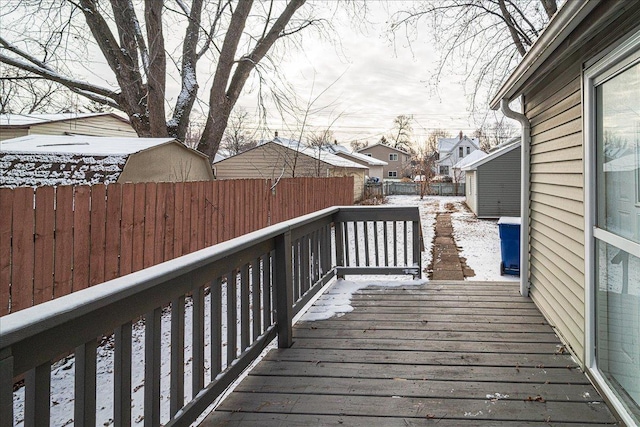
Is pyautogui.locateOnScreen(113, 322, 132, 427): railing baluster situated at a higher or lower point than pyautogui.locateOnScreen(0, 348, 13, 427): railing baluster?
lower

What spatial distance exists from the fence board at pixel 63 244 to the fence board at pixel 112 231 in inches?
15.7

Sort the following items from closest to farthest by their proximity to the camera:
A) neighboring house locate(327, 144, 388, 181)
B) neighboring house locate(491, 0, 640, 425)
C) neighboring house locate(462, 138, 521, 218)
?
1. neighboring house locate(491, 0, 640, 425)
2. neighboring house locate(462, 138, 521, 218)
3. neighboring house locate(327, 144, 388, 181)

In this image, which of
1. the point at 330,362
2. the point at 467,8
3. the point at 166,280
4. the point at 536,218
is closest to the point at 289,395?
the point at 330,362

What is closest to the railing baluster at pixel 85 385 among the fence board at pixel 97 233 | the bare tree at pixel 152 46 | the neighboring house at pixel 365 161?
the fence board at pixel 97 233

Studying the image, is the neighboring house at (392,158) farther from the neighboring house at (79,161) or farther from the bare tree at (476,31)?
the neighboring house at (79,161)

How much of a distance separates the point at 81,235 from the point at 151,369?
2559 mm

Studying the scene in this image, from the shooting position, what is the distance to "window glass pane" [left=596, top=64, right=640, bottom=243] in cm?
196

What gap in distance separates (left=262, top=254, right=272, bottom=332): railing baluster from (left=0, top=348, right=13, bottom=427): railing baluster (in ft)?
6.22

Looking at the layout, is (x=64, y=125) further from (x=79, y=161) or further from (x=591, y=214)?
(x=591, y=214)

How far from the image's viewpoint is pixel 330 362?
287 cm

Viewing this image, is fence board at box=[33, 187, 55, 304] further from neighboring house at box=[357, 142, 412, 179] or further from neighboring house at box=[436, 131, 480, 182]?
neighboring house at box=[357, 142, 412, 179]

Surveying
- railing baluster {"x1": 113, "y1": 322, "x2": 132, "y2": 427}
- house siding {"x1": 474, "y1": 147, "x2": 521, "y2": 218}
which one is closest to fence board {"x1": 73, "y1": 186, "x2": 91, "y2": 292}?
railing baluster {"x1": 113, "y1": 322, "x2": 132, "y2": 427}

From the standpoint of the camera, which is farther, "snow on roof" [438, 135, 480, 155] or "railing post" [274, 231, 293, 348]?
"snow on roof" [438, 135, 480, 155]

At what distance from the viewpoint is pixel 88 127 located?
1589cm
